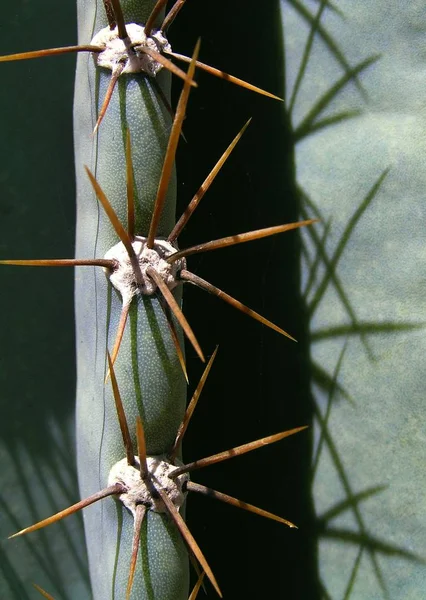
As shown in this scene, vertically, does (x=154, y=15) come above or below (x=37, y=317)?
above

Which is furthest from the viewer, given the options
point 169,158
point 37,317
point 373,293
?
point 37,317

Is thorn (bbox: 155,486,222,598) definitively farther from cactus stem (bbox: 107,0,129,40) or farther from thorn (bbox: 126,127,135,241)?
cactus stem (bbox: 107,0,129,40)

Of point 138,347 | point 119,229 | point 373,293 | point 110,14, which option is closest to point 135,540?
point 138,347

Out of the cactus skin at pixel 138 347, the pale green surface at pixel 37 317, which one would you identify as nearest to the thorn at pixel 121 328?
the cactus skin at pixel 138 347

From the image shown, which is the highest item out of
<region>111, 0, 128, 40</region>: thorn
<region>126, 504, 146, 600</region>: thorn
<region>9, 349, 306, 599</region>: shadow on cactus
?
<region>111, 0, 128, 40</region>: thorn

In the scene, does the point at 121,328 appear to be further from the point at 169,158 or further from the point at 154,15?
the point at 154,15

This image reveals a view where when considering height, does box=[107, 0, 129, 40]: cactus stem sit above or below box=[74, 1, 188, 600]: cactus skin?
above

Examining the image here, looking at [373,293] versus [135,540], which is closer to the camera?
[135,540]

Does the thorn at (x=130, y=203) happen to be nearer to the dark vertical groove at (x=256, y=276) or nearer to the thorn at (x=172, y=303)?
the thorn at (x=172, y=303)

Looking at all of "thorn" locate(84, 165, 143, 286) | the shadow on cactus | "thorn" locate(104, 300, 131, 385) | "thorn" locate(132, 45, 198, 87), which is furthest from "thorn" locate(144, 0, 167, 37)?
the shadow on cactus
